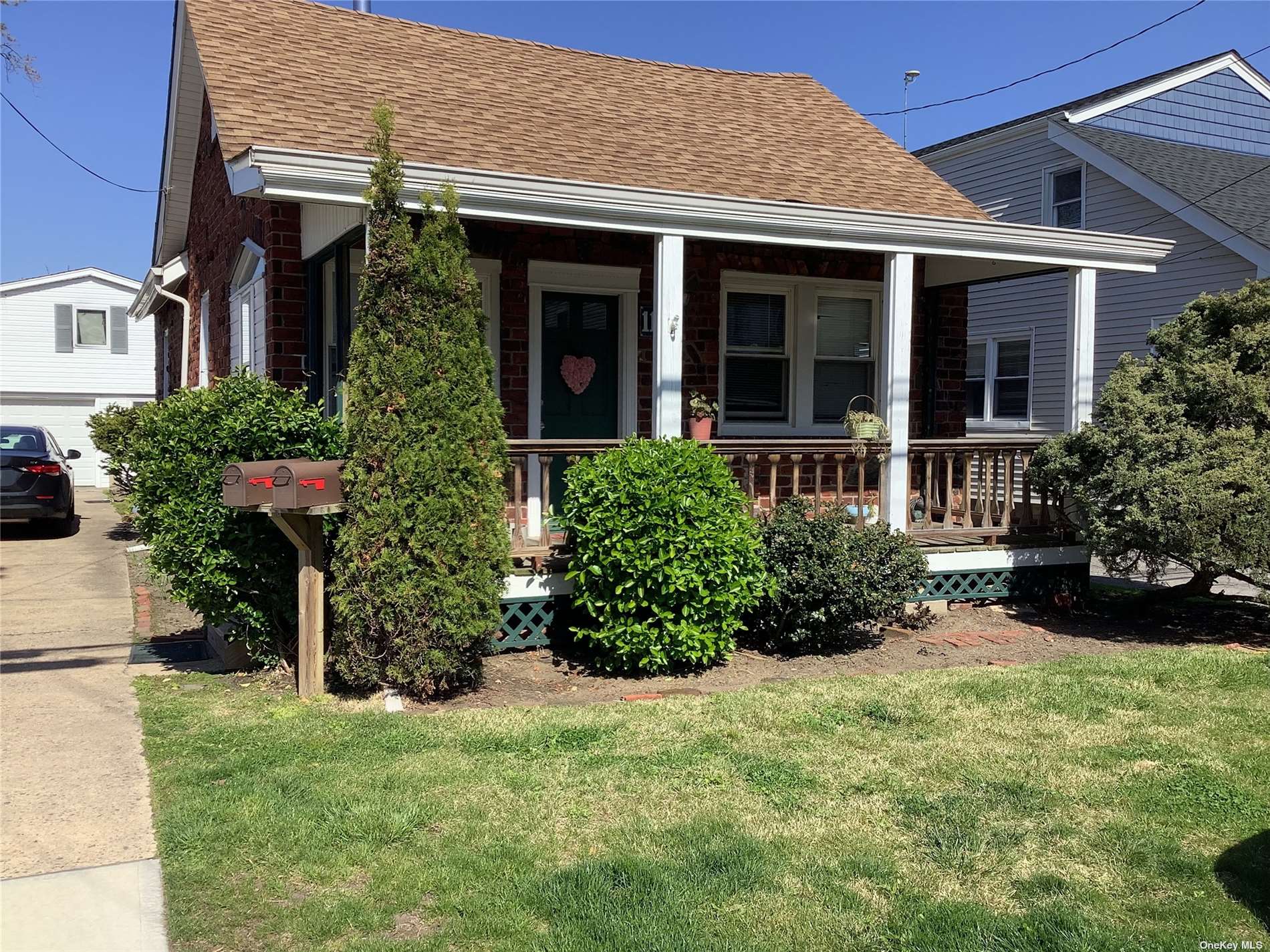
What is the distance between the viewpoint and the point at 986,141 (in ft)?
60.4

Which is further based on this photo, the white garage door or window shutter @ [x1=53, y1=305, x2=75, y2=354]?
window shutter @ [x1=53, y1=305, x2=75, y2=354]

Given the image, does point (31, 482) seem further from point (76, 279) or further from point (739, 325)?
point (76, 279)

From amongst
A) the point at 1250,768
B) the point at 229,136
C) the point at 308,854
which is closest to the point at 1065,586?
the point at 1250,768

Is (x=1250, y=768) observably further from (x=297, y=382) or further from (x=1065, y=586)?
(x=297, y=382)

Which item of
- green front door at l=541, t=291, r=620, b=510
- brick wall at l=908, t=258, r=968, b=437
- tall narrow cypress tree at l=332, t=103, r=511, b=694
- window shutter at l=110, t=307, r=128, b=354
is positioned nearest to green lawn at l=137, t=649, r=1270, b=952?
tall narrow cypress tree at l=332, t=103, r=511, b=694

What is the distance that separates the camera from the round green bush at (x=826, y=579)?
23.1 feet

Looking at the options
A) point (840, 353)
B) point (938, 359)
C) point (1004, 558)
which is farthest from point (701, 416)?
point (938, 359)

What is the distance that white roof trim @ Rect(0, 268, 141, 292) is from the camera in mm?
27828

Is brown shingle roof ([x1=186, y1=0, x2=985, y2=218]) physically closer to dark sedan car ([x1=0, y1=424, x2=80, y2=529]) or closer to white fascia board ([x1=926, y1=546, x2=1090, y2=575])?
white fascia board ([x1=926, y1=546, x2=1090, y2=575])

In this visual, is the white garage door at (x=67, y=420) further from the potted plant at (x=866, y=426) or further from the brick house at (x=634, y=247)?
the potted plant at (x=866, y=426)

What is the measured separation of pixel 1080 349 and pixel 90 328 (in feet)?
91.5

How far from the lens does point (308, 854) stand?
151 inches

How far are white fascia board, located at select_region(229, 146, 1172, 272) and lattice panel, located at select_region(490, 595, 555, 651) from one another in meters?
2.71

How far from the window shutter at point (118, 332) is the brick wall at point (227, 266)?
1281 centimetres
